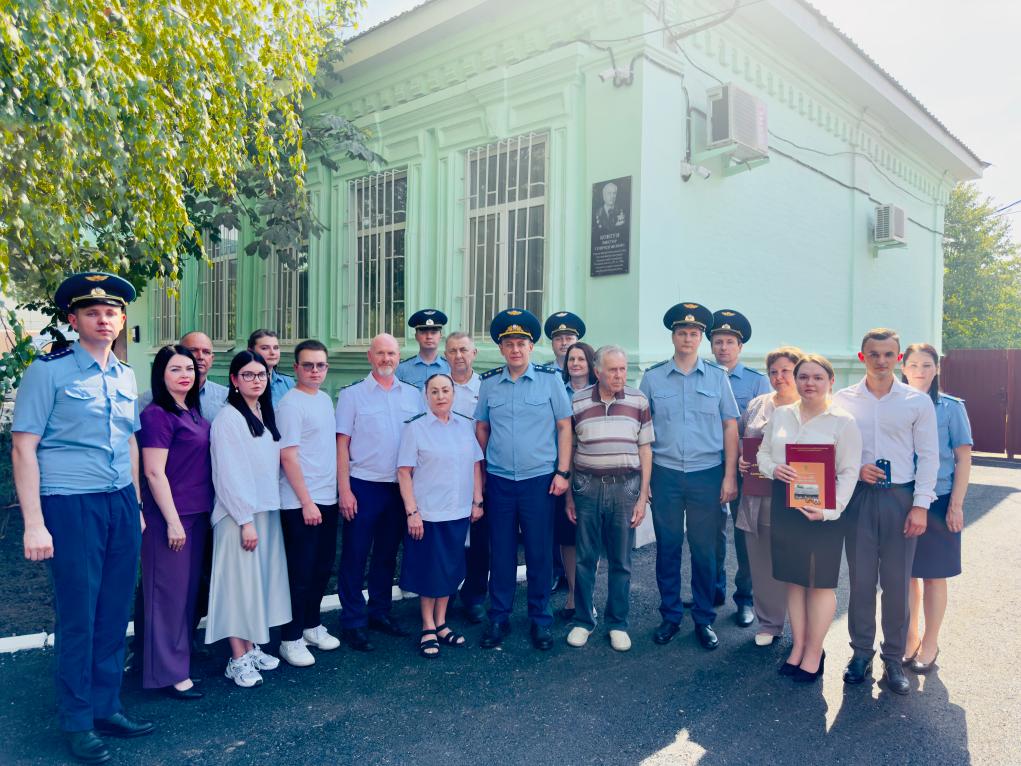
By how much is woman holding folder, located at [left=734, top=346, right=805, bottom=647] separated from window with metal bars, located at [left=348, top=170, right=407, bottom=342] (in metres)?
5.49

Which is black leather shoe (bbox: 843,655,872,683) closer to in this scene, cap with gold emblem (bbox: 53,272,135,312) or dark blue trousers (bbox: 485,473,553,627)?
dark blue trousers (bbox: 485,473,553,627)

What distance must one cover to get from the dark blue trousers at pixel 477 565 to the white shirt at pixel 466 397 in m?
0.71

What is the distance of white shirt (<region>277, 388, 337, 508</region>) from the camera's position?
3844 millimetres

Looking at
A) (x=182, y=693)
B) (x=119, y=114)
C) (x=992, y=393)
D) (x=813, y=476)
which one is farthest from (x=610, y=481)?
(x=992, y=393)

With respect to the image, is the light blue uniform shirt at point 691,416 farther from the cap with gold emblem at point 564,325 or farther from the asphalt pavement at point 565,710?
the cap with gold emblem at point 564,325

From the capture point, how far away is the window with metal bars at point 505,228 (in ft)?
24.4

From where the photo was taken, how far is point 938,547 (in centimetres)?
377

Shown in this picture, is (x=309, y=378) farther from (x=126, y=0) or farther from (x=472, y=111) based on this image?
(x=472, y=111)

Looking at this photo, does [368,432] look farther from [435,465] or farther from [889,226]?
[889,226]

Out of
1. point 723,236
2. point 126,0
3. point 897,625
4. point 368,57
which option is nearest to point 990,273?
point 723,236

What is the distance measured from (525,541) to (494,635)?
1.80ft

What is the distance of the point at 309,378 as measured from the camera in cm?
399

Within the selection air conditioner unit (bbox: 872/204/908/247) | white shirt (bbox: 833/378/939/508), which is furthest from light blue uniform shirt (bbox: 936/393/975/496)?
air conditioner unit (bbox: 872/204/908/247)

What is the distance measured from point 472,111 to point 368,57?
6.02 ft
